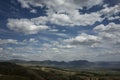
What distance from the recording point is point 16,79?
194 meters

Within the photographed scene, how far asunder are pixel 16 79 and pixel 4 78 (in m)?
12.5

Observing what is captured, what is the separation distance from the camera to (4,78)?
190 meters
